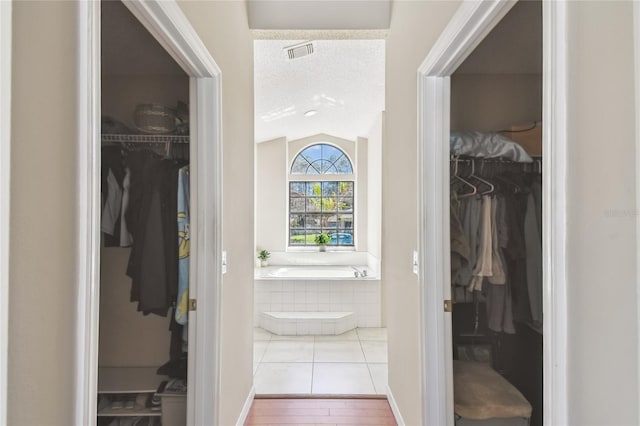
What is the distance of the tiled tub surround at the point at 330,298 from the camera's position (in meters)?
4.41

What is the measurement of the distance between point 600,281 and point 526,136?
1.81 metres

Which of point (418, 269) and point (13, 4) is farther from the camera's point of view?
point (418, 269)

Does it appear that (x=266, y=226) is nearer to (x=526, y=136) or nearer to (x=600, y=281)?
(x=526, y=136)

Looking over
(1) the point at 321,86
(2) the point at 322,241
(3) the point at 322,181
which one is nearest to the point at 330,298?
(2) the point at 322,241

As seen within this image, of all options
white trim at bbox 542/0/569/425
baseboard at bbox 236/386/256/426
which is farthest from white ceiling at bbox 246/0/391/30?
baseboard at bbox 236/386/256/426

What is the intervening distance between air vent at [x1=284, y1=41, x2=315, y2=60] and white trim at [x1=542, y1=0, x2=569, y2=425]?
7.52 ft

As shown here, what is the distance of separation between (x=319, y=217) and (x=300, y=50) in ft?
11.5

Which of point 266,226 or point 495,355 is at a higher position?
point 266,226

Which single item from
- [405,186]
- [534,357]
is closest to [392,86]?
[405,186]

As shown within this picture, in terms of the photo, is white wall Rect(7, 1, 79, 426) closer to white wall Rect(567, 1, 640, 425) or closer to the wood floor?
white wall Rect(567, 1, 640, 425)

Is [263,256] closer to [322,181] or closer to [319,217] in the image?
[319,217]

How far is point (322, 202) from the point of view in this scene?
6125mm

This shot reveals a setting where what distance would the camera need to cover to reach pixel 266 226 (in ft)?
19.2

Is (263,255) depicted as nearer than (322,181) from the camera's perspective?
Yes
